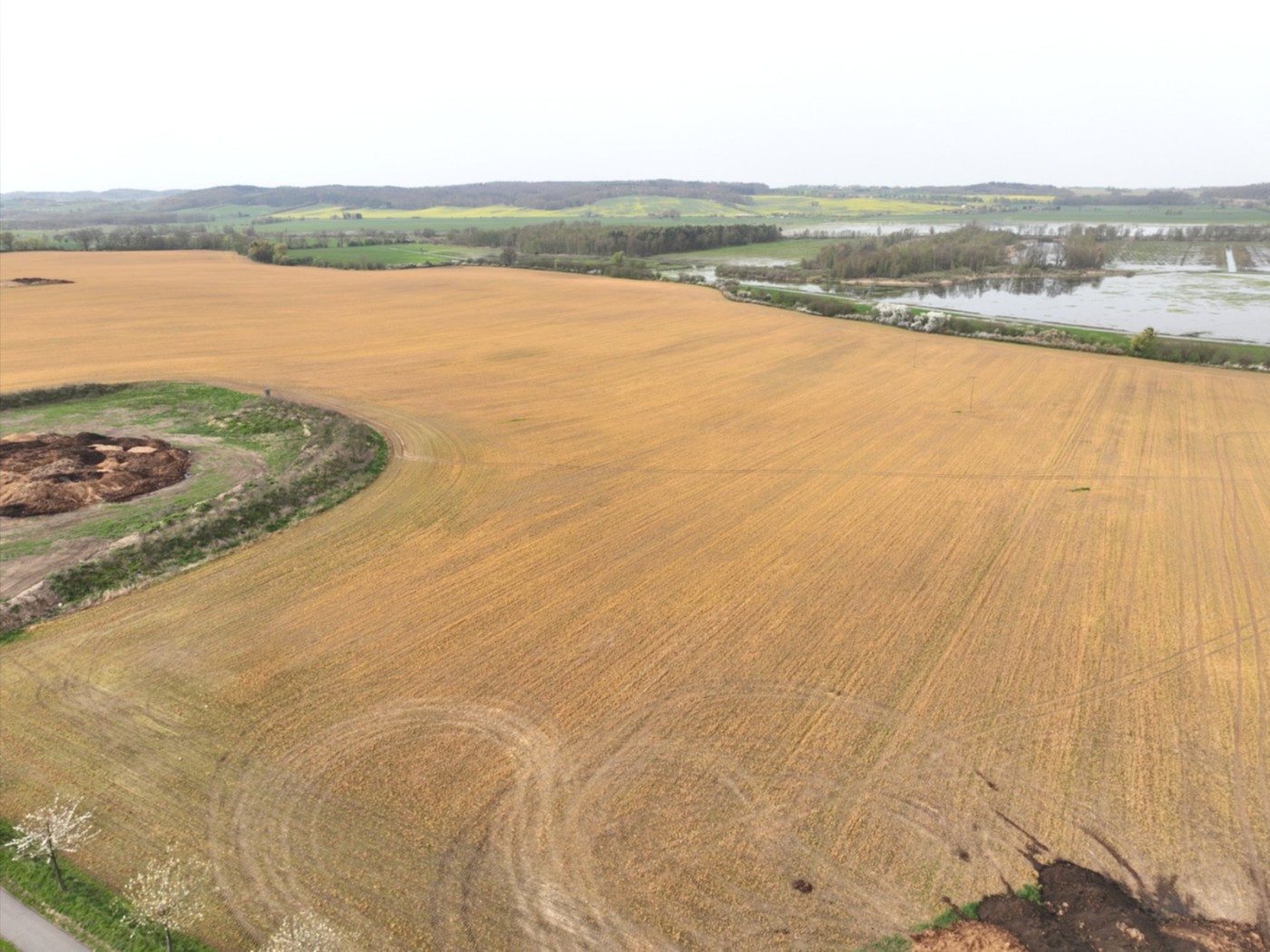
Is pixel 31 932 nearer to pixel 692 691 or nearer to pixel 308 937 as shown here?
pixel 308 937

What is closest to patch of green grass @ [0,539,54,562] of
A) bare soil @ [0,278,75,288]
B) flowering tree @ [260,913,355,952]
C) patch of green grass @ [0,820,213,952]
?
patch of green grass @ [0,820,213,952]

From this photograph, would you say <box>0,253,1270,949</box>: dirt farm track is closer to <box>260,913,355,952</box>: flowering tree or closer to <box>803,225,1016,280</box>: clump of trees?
<box>260,913,355,952</box>: flowering tree

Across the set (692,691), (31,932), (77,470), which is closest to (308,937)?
(31,932)

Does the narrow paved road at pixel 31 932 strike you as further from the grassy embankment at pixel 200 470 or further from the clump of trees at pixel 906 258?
the clump of trees at pixel 906 258

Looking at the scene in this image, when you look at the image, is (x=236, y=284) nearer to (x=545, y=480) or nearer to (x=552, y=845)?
(x=545, y=480)

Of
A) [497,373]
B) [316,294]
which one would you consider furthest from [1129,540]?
[316,294]

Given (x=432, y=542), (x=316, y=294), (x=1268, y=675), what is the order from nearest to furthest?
(x=1268, y=675)
(x=432, y=542)
(x=316, y=294)
